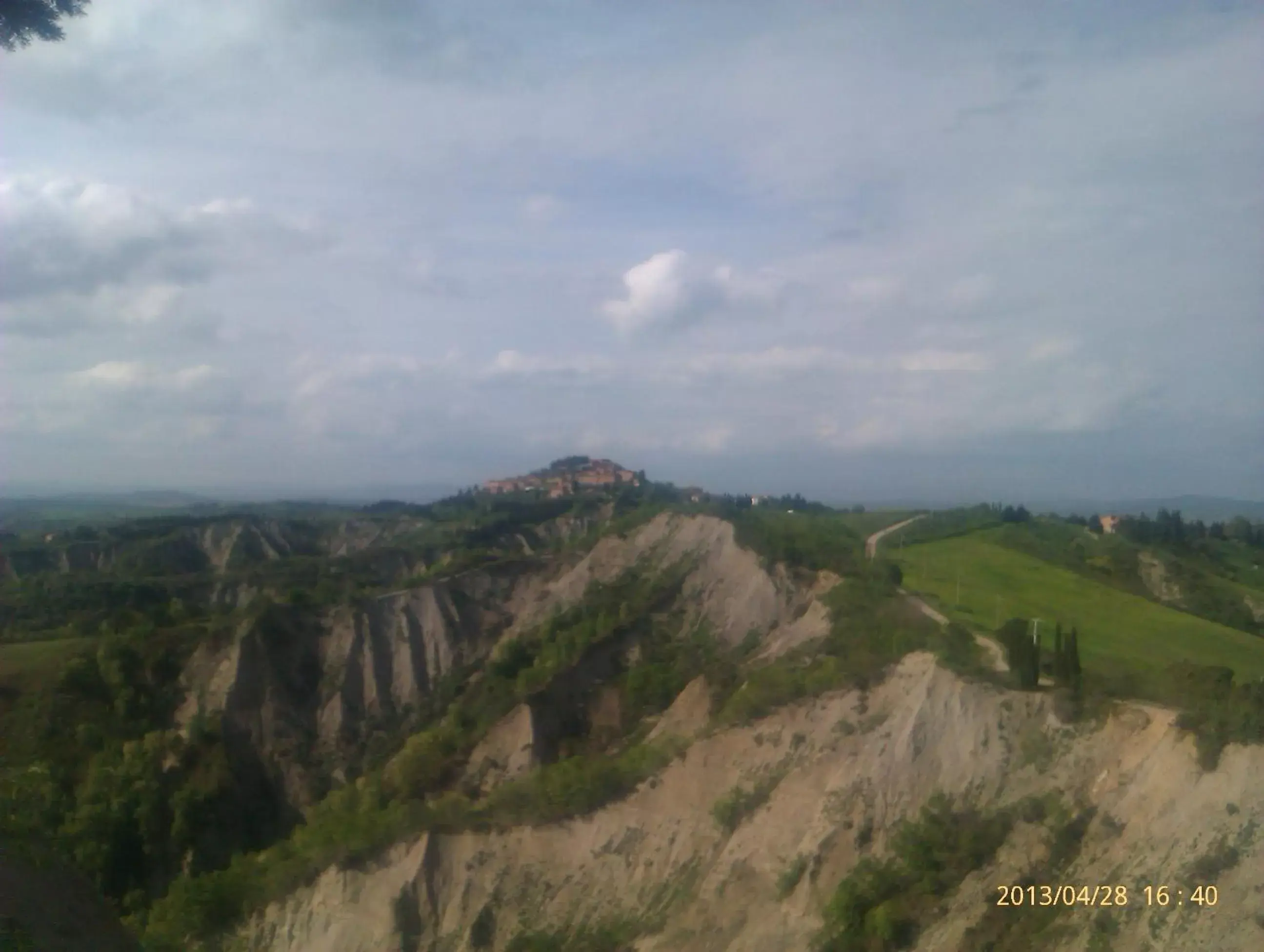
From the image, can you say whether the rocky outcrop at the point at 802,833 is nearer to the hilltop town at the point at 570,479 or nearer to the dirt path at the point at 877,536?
the dirt path at the point at 877,536

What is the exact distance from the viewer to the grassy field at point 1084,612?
19469 mm

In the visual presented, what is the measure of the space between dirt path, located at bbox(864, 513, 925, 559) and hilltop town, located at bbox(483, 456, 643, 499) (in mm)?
30028

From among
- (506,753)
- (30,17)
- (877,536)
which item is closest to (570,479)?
(877,536)

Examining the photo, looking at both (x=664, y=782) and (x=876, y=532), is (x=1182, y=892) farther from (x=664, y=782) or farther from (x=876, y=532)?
(x=876, y=532)

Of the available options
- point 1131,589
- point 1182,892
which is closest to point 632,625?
point 1131,589

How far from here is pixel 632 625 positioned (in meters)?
29.9

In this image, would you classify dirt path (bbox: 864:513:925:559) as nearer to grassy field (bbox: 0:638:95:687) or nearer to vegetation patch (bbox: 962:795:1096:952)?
vegetation patch (bbox: 962:795:1096:952)

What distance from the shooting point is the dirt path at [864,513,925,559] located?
35931 millimetres

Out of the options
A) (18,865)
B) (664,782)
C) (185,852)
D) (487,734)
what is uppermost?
(18,865)

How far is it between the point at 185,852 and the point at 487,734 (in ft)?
25.7
